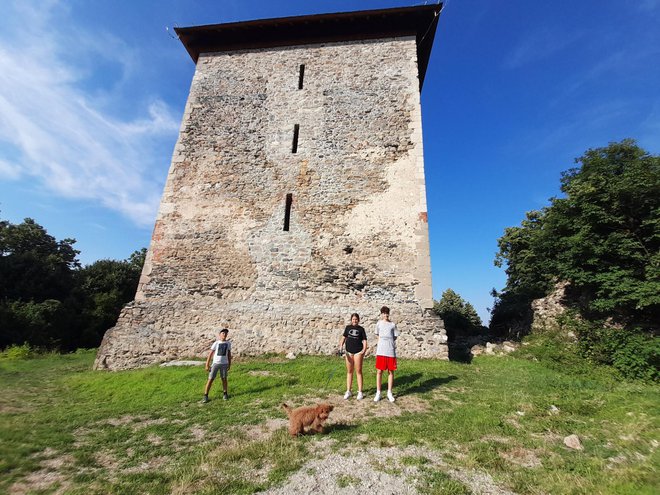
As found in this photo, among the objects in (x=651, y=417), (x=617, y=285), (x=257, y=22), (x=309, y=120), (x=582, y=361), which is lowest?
(x=651, y=417)

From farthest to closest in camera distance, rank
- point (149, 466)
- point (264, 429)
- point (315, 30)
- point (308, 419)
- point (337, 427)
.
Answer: point (315, 30)
point (264, 429)
point (337, 427)
point (308, 419)
point (149, 466)

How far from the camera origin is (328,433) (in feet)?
13.0

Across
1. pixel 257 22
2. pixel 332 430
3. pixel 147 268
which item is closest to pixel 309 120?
pixel 257 22

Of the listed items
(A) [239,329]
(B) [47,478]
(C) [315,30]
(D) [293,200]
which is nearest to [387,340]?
(B) [47,478]

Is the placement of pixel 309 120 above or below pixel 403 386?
above

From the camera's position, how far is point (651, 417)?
4254 mm

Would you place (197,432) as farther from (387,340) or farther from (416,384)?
(416,384)

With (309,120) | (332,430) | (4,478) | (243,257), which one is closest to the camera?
(4,478)

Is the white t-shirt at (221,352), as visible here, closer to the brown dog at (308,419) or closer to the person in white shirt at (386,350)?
the brown dog at (308,419)

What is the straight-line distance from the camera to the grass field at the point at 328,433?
2971mm

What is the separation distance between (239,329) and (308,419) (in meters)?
5.56

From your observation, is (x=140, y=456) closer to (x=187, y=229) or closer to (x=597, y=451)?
(x=597, y=451)

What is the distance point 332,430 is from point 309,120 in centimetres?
974

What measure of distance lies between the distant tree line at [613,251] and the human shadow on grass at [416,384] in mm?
4438
